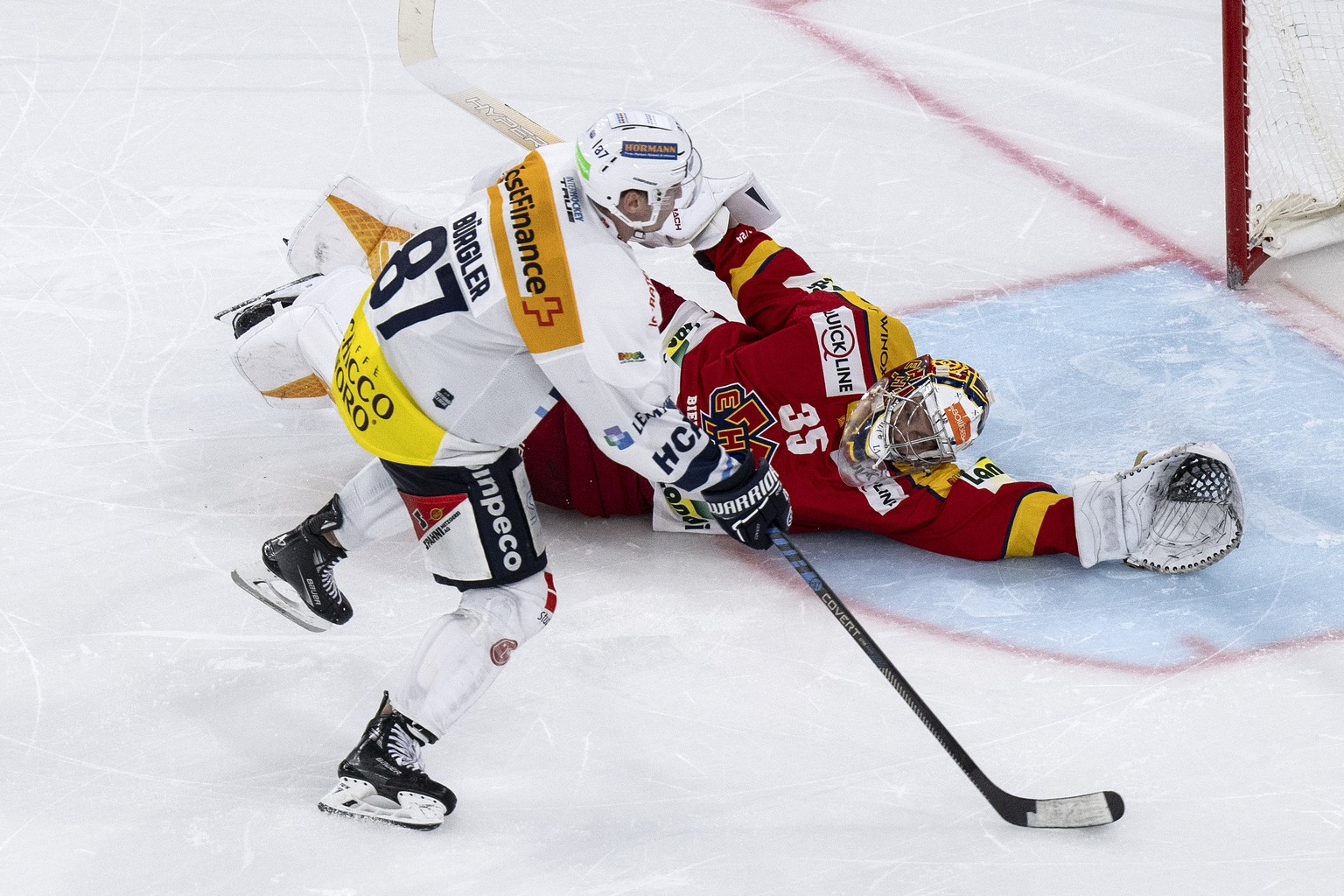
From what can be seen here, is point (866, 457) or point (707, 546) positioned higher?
point (866, 457)

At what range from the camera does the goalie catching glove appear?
Result: 3035 millimetres

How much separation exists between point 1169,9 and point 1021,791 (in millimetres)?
3937

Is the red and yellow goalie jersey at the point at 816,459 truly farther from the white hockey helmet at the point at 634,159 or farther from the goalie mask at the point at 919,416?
the white hockey helmet at the point at 634,159

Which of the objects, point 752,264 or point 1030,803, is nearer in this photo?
point 1030,803

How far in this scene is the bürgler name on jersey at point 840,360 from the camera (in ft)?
10.6

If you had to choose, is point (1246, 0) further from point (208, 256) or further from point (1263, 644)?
point (208, 256)

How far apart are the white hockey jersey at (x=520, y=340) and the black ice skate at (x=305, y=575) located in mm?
349

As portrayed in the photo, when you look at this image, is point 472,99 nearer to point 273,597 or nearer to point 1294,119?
point 273,597

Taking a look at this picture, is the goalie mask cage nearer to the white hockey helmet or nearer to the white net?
the white net

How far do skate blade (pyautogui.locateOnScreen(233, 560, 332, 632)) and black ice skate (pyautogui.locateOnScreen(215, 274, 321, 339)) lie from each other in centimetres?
72

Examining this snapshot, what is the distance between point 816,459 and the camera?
3.23 meters

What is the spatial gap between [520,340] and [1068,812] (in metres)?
1.21

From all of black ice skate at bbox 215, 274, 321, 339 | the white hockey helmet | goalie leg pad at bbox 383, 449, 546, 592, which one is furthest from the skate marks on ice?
black ice skate at bbox 215, 274, 321, 339

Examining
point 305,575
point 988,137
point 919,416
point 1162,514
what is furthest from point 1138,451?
point 305,575
